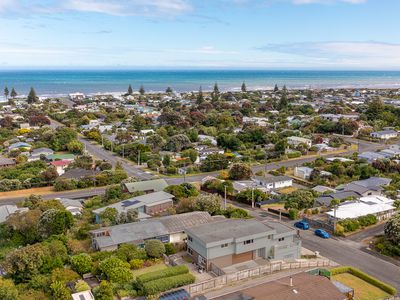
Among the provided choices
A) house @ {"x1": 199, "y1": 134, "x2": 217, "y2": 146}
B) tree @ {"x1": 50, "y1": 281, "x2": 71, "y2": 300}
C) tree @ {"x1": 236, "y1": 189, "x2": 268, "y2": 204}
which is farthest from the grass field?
house @ {"x1": 199, "y1": 134, "x2": 217, "y2": 146}

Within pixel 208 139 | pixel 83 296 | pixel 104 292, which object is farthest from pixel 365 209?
pixel 208 139

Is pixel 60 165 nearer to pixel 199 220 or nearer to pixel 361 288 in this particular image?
pixel 199 220

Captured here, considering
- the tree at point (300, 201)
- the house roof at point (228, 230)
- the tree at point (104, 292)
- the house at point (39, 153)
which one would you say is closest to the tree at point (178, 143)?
the house at point (39, 153)

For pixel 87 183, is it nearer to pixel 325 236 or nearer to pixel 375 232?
pixel 325 236

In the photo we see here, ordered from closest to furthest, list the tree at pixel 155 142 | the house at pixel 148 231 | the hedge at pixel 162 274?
the hedge at pixel 162 274 < the house at pixel 148 231 < the tree at pixel 155 142

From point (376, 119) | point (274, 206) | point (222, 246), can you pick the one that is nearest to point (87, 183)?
point (274, 206)

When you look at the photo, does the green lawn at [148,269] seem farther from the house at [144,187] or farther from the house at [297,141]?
the house at [297,141]

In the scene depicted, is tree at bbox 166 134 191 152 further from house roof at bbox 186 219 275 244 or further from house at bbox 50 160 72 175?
house roof at bbox 186 219 275 244
